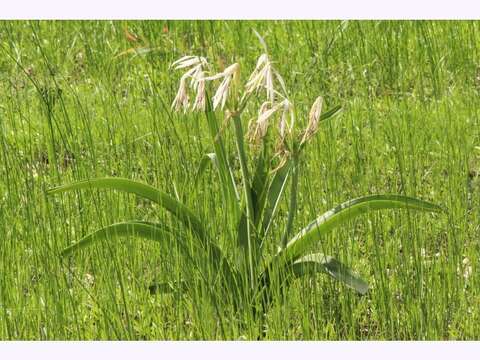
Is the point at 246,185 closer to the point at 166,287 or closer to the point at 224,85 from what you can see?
the point at 224,85

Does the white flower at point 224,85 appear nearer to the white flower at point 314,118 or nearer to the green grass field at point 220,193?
the green grass field at point 220,193

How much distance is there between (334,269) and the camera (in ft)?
6.86

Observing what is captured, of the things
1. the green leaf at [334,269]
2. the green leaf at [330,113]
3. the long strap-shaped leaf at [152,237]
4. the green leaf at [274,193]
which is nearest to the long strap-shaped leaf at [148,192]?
the long strap-shaped leaf at [152,237]

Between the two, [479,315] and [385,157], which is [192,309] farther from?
[385,157]

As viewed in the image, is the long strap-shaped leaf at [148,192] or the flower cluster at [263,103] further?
the long strap-shaped leaf at [148,192]

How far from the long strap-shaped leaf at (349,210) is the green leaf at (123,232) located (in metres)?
0.31

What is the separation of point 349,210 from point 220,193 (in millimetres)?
628

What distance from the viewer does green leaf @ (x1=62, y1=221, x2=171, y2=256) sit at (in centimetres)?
209

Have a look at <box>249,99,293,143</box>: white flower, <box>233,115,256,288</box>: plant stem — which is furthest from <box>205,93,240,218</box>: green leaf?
<box>249,99,293,143</box>: white flower

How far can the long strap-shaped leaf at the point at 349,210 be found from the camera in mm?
2084

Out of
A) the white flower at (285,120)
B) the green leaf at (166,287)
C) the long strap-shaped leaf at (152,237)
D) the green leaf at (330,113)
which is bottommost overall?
the green leaf at (166,287)

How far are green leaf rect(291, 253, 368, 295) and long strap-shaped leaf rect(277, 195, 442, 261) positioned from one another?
0.16 ft

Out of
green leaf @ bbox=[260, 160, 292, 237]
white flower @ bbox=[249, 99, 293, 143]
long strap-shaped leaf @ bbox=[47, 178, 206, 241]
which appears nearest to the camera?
white flower @ bbox=[249, 99, 293, 143]

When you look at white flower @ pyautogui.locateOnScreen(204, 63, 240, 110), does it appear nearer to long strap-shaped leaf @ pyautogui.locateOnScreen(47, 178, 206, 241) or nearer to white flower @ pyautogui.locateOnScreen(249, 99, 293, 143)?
white flower @ pyautogui.locateOnScreen(249, 99, 293, 143)
